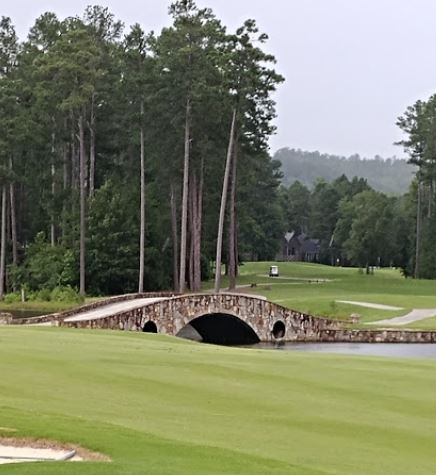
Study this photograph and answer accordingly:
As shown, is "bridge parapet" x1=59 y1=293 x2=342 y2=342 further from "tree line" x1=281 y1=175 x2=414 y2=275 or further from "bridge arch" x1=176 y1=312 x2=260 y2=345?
"tree line" x1=281 y1=175 x2=414 y2=275

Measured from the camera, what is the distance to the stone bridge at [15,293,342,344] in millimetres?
44219

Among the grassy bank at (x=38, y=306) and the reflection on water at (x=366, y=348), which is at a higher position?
the grassy bank at (x=38, y=306)

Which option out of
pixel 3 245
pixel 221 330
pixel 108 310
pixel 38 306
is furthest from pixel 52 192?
pixel 108 310

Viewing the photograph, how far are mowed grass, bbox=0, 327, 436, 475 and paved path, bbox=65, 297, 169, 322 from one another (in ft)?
54.2

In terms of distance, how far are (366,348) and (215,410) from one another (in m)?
29.1

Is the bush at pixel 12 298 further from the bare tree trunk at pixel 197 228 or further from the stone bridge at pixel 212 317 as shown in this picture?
the stone bridge at pixel 212 317

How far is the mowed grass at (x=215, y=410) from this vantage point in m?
11.3

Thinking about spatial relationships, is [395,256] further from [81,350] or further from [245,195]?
[81,350]

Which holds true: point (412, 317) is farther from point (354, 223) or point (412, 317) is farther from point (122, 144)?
point (354, 223)

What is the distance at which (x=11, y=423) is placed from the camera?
12617 mm

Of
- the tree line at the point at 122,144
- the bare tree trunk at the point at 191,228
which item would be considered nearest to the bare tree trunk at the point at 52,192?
the tree line at the point at 122,144

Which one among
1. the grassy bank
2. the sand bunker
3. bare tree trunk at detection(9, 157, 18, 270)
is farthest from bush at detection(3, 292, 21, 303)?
the sand bunker

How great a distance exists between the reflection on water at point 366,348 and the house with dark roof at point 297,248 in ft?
384

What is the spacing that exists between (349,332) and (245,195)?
118 feet
